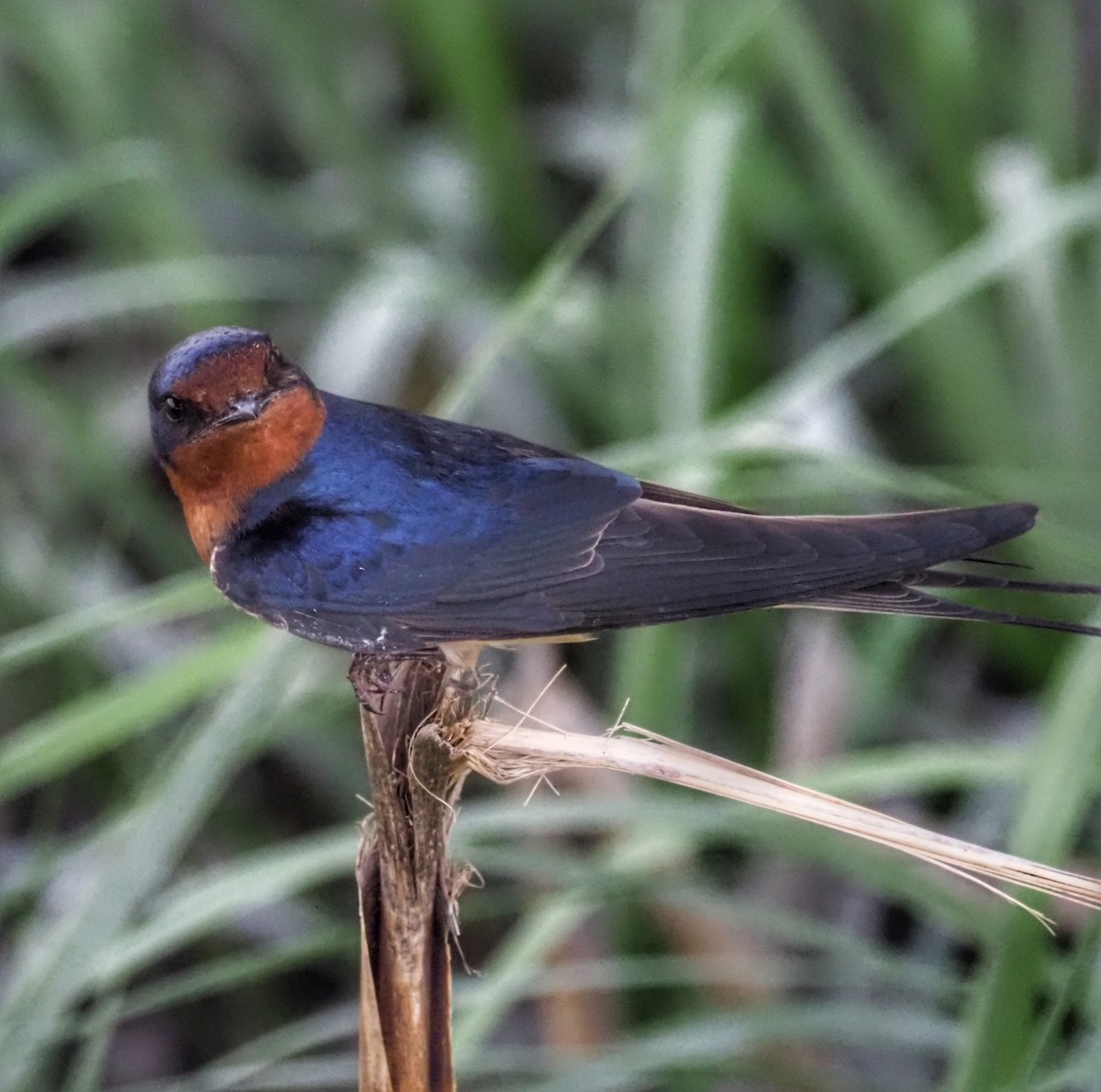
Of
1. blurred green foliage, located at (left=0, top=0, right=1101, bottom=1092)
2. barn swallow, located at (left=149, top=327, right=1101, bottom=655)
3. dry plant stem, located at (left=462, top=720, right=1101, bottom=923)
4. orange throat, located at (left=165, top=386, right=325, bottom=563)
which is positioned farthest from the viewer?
blurred green foliage, located at (left=0, top=0, right=1101, bottom=1092)

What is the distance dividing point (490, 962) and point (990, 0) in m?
1.65

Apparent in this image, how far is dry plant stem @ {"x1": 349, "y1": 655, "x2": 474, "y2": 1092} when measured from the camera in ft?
2.43

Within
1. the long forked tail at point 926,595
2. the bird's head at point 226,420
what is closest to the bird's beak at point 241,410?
the bird's head at point 226,420

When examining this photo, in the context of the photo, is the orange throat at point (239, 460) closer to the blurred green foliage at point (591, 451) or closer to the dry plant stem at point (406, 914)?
the blurred green foliage at point (591, 451)

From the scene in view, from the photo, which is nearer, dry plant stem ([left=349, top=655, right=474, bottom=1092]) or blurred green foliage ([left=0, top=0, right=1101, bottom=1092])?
dry plant stem ([left=349, top=655, right=474, bottom=1092])

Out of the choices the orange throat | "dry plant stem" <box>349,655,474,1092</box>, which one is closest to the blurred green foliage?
the orange throat

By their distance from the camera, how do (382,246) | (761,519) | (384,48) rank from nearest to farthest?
(761,519)
(382,246)
(384,48)

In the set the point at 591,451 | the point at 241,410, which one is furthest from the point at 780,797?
the point at 591,451

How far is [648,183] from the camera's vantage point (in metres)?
1.80

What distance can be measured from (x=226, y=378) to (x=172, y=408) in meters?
0.04

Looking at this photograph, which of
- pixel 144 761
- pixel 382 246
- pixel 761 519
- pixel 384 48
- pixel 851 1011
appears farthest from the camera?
pixel 384 48

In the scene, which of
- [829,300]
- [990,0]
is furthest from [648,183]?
[990,0]

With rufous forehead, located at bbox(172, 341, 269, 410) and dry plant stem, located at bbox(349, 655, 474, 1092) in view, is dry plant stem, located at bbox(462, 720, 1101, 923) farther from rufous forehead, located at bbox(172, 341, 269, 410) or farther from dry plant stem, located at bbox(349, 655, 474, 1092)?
rufous forehead, located at bbox(172, 341, 269, 410)

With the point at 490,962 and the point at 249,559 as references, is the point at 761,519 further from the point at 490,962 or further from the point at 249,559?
the point at 490,962
